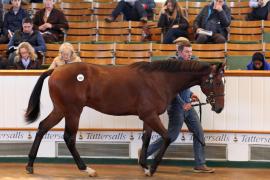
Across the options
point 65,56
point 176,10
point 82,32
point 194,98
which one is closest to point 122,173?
point 194,98

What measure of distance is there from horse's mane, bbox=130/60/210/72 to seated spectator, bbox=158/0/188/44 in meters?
3.76

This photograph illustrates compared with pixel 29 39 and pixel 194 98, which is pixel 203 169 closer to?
Answer: pixel 194 98

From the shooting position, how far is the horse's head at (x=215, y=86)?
8.84m

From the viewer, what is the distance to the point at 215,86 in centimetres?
886

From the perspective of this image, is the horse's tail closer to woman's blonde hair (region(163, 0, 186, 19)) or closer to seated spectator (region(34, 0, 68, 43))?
seated spectator (region(34, 0, 68, 43))

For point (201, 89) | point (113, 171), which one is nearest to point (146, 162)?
point (113, 171)

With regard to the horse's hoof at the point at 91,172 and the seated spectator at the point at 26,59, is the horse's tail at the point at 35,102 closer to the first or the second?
the horse's hoof at the point at 91,172

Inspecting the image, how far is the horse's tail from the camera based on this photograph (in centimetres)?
905

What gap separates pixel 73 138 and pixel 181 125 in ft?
4.76

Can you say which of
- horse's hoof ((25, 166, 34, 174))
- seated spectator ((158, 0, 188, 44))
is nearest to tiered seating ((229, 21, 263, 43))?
seated spectator ((158, 0, 188, 44))

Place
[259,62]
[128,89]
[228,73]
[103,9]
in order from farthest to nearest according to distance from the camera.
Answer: [103,9]
[259,62]
[228,73]
[128,89]

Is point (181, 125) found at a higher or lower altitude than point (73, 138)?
higher

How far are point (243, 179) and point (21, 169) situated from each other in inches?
120

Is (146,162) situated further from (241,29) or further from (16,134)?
(241,29)
